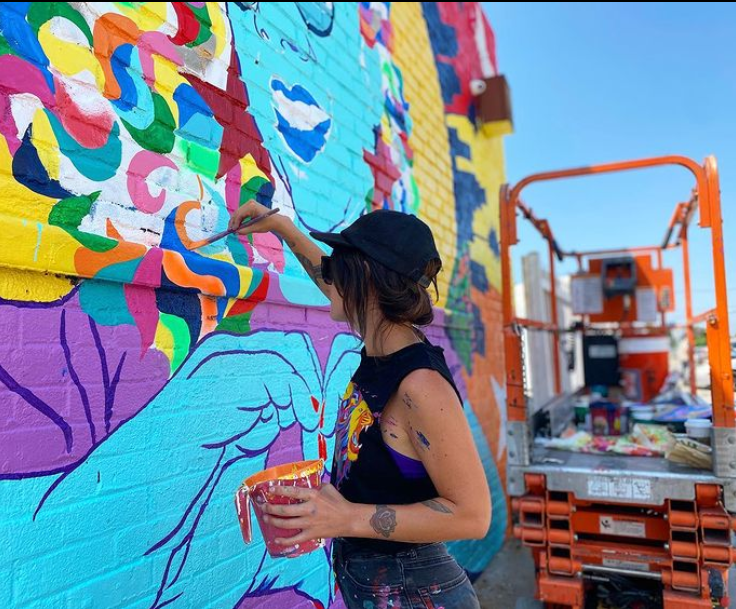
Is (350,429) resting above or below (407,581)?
above

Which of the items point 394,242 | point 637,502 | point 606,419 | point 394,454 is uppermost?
point 394,242

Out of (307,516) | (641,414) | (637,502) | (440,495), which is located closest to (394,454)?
(440,495)

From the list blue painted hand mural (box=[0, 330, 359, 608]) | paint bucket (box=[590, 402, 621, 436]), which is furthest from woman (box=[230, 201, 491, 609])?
paint bucket (box=[590, 402, 621, 436])

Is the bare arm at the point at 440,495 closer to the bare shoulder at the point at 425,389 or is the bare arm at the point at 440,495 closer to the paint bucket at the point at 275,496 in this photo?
the bare shoulder at the point at 425,389

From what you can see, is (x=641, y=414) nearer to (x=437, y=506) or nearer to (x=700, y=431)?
(x=700, y=431)

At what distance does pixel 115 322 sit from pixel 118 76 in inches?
32.6

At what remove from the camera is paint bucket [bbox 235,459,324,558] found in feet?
4.36

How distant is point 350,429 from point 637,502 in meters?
2.44

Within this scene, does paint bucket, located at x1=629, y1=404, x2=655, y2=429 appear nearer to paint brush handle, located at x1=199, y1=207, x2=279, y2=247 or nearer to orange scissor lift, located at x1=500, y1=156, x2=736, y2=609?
orange scissor lift, located at x1=500, y1=156, x2=736, y2=609

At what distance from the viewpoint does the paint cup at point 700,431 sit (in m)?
3.37

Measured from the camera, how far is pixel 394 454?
1.46 m

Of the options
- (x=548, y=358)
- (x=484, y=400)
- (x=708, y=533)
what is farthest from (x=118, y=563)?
(x=548, y=358)

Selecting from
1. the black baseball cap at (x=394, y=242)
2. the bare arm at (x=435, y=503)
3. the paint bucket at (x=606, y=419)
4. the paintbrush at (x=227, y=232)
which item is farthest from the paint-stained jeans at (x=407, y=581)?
the paint bucket at (x=606, y=419)

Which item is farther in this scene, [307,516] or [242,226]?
[242,226]
